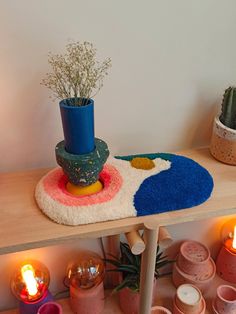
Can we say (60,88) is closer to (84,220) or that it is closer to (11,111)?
(11,111)

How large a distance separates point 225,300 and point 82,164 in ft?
2.39

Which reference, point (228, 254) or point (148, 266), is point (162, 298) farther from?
point (148, 266)

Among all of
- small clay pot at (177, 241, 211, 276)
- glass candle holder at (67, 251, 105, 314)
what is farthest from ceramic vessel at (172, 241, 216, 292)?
glass candle holder at (67, 251, 105, 314)

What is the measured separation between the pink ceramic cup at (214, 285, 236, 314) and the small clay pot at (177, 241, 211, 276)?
0.08 m

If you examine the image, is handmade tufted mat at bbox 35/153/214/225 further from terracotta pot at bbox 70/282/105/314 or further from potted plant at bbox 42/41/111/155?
terracotta pot at bbox 70/282/105/314

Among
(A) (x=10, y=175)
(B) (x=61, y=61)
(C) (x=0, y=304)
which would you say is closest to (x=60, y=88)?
(B) (x=61, y=61)

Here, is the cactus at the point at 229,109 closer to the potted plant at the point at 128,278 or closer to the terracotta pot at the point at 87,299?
the potted plant at the point at 128,278

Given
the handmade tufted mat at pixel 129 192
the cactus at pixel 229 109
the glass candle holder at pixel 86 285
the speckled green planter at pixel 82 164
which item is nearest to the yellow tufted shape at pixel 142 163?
the handmade tufted mat at pixel 129 192

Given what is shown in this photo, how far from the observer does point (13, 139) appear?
839 mm

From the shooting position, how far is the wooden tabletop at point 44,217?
647 mm

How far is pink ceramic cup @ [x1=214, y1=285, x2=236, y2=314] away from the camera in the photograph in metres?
1.00

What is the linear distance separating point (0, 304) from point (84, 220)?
0.67 meters

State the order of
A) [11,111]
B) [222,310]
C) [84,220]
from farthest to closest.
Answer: [222,310] < [11,111] < [84,220]

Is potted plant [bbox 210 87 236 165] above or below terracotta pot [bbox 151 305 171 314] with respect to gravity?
above
